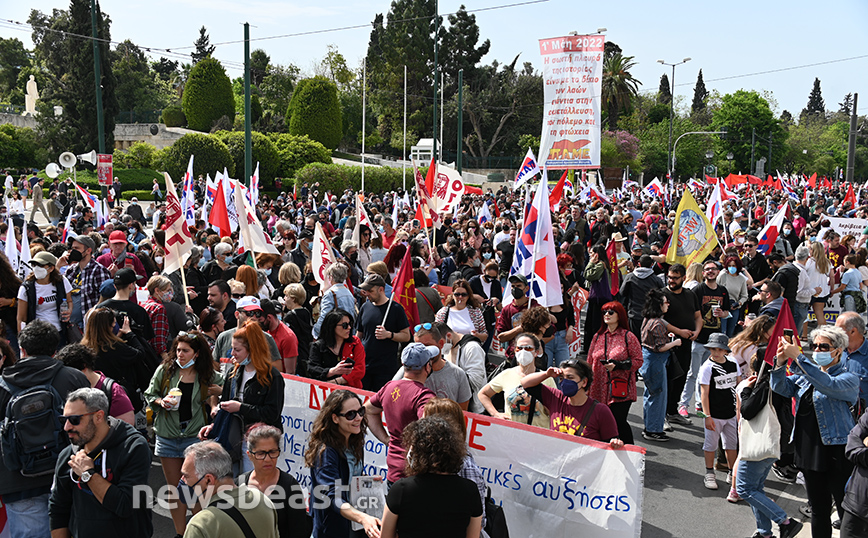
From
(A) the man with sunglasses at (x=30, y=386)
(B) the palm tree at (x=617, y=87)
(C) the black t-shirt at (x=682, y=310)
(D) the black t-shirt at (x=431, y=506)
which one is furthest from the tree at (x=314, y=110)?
(D) the black t-shirt at (x=431, y=506)

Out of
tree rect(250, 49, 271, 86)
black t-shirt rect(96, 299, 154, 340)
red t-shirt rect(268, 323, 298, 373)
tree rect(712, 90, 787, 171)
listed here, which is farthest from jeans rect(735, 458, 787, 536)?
tree rect(250, 49, 271, 86)

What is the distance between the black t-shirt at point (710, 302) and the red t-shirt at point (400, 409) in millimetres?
4920

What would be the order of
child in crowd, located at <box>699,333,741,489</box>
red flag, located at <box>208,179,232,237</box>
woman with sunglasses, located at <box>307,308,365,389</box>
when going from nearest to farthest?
woman with sunglasses, located at <box>307,308,365,389</box> < child in crowd, located at <box>699,333,741,489</box> < red flag, located at <box>208,179,232,237</box>

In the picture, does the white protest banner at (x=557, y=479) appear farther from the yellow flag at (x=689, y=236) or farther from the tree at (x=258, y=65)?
the tree at (x=258, y=65)

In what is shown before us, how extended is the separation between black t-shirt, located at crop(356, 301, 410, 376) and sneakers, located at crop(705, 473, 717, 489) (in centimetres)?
288

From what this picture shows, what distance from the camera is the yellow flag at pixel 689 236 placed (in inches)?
420

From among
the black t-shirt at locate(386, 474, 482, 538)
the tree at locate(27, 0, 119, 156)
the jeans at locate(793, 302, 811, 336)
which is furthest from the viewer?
the tree at locate(27, 0, 119, 156)

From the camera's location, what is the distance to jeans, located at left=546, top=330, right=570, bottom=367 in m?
7.92

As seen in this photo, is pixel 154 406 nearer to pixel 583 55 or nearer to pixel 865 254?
pixel 865 254

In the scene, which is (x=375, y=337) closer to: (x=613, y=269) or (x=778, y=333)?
(x=778, y=333)

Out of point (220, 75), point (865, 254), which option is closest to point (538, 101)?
point (220, 75)

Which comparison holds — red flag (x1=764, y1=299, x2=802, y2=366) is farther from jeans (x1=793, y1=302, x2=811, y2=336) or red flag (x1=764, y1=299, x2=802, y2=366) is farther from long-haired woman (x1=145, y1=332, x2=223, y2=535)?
Answer: jeans (x1=793, y1=302, x2=811, y2=336)

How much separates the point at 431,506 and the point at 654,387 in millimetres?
4569

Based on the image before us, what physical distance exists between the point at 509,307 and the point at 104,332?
396 cm
